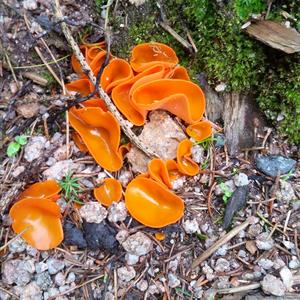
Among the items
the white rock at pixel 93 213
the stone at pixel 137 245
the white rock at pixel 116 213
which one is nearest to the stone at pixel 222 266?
the stone at pixel 137 245

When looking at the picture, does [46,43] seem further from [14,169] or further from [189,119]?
[189,119]

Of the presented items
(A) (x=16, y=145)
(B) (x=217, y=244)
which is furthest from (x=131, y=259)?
(A) (x=16, y=145)

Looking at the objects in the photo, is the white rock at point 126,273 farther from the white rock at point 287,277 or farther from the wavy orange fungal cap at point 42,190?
the white rock at point 287,277

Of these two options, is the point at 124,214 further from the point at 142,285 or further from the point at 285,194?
the point at 285,194

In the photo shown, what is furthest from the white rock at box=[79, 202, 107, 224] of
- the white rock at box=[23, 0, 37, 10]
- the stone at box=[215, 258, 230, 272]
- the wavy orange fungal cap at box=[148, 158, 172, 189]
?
the white rock at box=[23, 0, 37, 10]

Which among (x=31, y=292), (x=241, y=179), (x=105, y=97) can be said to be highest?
(x=105, y=97)

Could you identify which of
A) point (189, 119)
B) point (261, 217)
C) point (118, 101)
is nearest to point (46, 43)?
point (118, 101)

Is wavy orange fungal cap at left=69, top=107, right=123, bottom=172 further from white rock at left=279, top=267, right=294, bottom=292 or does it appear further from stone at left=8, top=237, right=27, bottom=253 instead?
white rock at left=279, top=267, right=294, bottom=292
